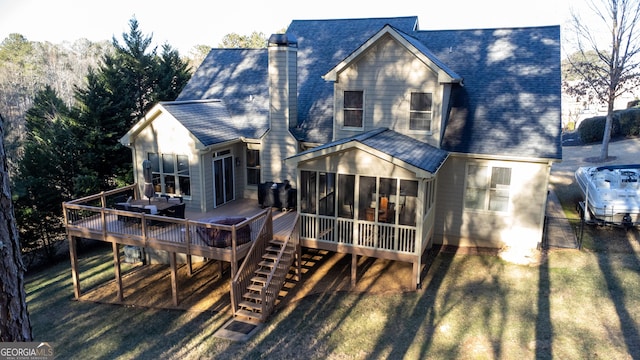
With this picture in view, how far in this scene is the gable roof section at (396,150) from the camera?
37.8 ft

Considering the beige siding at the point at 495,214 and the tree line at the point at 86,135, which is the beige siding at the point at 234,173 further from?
the tree line at the point at 86,135

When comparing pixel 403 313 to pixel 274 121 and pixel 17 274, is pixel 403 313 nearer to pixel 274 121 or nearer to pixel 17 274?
pixel 274 121

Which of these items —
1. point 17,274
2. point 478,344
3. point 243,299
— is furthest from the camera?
point 243,299

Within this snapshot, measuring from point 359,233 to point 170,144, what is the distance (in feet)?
23.9

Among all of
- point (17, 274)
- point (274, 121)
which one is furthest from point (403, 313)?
point (17, 274)

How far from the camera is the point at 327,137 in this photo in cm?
1542

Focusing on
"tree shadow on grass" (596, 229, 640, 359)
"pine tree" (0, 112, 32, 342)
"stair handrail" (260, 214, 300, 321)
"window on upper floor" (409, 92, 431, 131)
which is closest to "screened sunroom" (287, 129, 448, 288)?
"stair handrail" (260, 214, 300, 321)

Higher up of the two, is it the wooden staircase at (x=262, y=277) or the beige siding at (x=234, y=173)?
the beige siding at (x=234, y=173)

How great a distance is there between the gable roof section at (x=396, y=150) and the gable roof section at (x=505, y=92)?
50.7 inches

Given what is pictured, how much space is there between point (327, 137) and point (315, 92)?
8.95 feet

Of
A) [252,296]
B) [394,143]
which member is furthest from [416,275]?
[252,296]

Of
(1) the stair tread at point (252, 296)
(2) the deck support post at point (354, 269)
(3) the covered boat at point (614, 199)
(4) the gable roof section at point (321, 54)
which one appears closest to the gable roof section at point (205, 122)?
(4) the gable roof section at point (321, 54)

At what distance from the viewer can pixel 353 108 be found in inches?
578

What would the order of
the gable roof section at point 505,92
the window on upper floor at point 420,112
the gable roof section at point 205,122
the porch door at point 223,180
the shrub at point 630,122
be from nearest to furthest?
the gable roof section at point 505,92 < the window on upper floor at point 420,112 < the gable roof section at point 205,122 < the porch door at point 223,180 < the shrub at point 630,122
